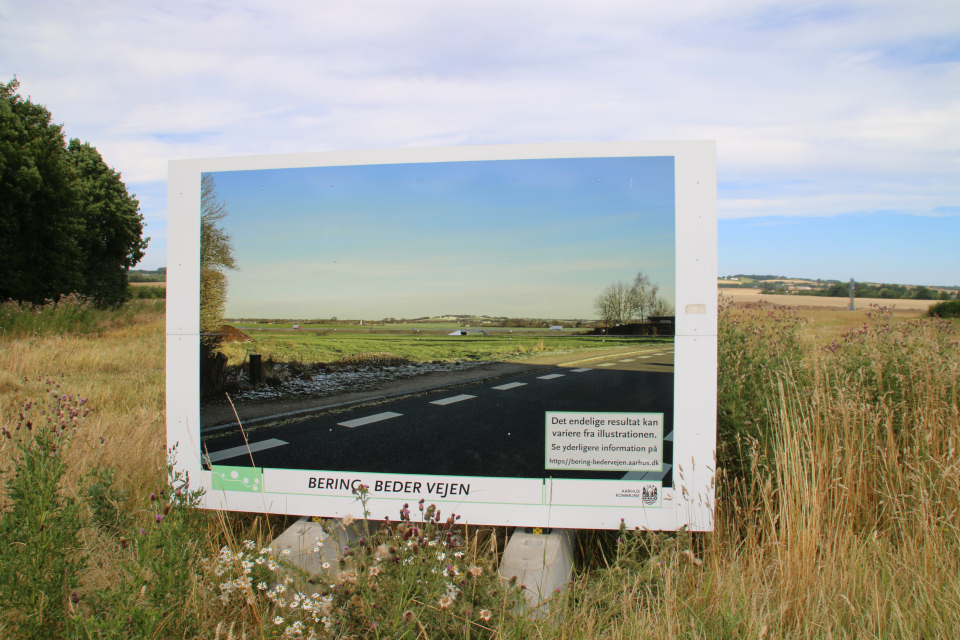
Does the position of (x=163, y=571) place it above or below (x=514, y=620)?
above

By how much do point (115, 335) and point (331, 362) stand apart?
10326 millimetres

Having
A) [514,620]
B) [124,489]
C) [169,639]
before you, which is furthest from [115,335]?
[514,620]

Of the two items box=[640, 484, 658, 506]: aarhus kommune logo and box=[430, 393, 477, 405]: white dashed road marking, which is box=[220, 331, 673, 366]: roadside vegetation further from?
box=[640, 484, 658, 506]: aarhus kommune logo

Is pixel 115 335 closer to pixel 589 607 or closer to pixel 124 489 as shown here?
pixel 124 489

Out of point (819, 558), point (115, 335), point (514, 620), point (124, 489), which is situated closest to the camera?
point (514, 620)

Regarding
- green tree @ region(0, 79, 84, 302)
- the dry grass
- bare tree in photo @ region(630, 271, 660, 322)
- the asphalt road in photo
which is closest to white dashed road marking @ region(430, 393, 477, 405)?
the asphalt road in photo

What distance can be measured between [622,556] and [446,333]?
1345 mm

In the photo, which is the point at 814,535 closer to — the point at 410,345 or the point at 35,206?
the point at 410,345

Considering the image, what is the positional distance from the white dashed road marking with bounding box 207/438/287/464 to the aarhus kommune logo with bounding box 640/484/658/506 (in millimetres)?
1872

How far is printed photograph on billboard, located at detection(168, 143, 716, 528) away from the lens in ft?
8.33

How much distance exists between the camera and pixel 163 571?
194cm

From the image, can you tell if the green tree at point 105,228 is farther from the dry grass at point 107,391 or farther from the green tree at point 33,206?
the dry grass at point 107,391

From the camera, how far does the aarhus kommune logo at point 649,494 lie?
2535 millimetres

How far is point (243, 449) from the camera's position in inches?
108
